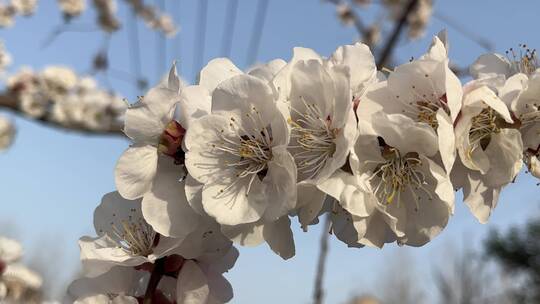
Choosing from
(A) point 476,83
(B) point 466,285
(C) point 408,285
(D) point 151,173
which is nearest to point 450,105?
(A) point 476,83

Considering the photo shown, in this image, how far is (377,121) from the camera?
596 mm

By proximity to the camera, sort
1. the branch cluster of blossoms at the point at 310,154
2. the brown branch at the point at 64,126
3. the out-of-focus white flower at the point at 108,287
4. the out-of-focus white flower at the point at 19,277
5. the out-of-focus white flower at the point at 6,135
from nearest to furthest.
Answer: the branch cluster of blossoms at the point at 310,154 → the out-of-focus white flower at the point at 108,287 → the out-of-focus white flower at the point at 19,277 → the brown branch at the point at 64,126 → the out-of-focus white flower at the point at 6,135

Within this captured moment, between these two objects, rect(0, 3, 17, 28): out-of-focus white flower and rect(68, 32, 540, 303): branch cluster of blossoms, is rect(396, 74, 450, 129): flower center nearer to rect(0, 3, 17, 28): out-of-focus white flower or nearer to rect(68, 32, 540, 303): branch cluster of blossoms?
rect(68, 32, 540, 303): branch cluster of blossoms

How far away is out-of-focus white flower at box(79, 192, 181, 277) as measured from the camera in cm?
69

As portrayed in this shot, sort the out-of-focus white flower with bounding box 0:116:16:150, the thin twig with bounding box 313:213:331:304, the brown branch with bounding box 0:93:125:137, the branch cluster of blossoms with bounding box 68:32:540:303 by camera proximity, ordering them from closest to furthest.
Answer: the branch cluster of blossoms with bounding box 68:32:540:303, the thin twig with bounding box 313:213:331:304, the brown branch with bounding box 0:93:125:137, the out-of-focus white flower with bounding box 0:116:16:150

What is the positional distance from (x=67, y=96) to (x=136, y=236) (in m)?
5.30

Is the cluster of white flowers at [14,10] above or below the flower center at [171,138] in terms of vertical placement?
below

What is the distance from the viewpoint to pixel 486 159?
0.64 meters

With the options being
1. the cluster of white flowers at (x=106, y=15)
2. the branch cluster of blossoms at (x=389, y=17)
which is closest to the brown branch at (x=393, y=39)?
the branch cluster of blossoms at (x=389, y=17)

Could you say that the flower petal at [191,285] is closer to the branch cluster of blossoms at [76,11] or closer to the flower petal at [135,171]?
the flower petal at [135,171]

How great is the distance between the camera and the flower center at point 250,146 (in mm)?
659

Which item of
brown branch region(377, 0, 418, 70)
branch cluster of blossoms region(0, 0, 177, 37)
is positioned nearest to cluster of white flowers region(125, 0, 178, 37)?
branch cluster of blossoms region(0, 0, 177, 37)

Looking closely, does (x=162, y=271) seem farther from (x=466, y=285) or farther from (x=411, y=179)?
(x=466, y=285)

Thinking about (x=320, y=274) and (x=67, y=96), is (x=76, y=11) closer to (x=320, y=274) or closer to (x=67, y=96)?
(x=67, y=96)
